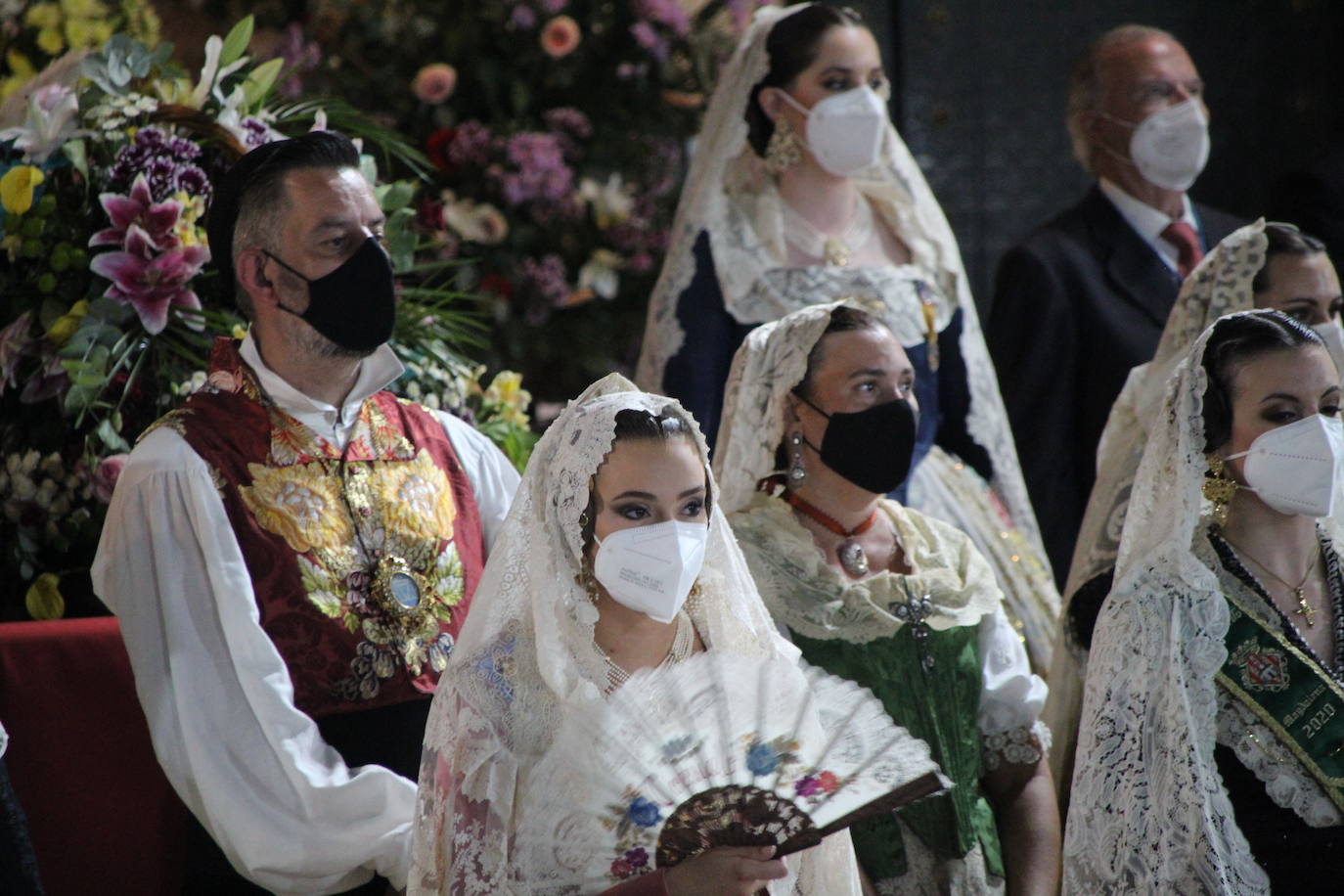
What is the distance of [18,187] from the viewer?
358 cm

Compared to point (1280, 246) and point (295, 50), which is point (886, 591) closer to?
point (1280, 246)

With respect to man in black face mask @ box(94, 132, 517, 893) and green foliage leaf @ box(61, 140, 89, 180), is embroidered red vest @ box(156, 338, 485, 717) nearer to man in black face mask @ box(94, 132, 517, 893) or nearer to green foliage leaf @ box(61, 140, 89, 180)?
man in black face mask @ box(94, 132, 517, 893)

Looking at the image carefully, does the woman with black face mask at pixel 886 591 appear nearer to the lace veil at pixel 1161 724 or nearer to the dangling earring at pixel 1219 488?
the lace veil at pixel 1161 724

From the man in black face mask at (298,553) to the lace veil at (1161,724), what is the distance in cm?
114

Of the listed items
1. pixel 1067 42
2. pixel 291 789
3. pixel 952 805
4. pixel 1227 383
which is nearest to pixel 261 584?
pixel 291 789

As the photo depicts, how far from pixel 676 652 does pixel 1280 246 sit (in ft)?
6.12

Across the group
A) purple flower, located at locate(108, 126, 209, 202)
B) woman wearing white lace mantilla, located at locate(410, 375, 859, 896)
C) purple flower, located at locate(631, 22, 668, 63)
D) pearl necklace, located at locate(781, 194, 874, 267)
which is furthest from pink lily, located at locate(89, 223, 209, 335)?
purple flower, located at locate(631, 22, 668, 63)

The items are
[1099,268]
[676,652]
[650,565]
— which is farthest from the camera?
[1099,268]

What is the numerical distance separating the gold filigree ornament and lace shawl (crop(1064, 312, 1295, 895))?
46.6 inches

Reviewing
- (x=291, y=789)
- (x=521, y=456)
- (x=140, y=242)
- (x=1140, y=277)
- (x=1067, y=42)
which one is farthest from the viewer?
(x=1067, y=42)

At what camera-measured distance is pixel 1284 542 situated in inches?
133

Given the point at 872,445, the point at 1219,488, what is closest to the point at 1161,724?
the point at 1219,488

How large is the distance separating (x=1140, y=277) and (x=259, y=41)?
268cm

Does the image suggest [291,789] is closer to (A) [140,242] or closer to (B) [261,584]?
(B) [261,584]
